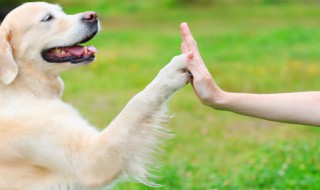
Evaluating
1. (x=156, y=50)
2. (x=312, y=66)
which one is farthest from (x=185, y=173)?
(x=156, y=50)

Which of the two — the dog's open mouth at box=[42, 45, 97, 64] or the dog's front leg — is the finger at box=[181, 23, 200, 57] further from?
the dog's open mouth at box=[42, 45, 97, 64]

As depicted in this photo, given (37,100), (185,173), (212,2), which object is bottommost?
(212,2)

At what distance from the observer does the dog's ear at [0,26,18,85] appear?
4484mm

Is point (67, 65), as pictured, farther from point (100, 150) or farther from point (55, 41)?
point (100, 150)

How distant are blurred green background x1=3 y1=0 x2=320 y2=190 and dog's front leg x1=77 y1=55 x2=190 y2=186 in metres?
0.72

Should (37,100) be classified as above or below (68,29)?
below

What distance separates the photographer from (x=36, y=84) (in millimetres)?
4684

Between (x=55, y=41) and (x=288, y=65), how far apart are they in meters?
8.93

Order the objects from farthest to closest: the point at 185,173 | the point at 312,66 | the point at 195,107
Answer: the point at 312,66 → the point at 195,107 → the point at 185,173

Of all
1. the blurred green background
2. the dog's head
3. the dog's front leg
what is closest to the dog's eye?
the dog's head

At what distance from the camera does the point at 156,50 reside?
17156 mm

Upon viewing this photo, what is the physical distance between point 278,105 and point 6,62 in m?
1.85

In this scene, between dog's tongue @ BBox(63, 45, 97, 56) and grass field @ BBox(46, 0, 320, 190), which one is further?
grass field @ BBox(46, 0, 320, 190)

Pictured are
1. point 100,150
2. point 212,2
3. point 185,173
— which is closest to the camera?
point 100,150
